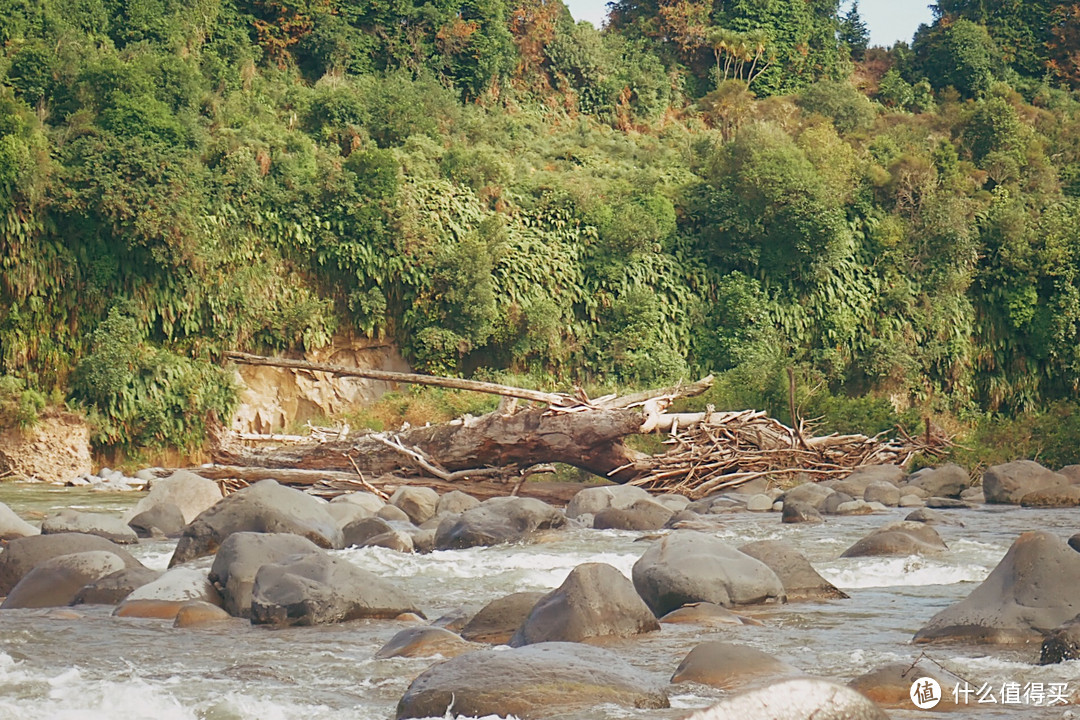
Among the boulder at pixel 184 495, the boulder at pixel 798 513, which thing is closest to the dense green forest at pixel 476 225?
the boulder at pixel 798 513

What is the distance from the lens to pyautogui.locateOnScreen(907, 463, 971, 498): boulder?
12.8 meters

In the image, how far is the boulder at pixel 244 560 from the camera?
19.1ft

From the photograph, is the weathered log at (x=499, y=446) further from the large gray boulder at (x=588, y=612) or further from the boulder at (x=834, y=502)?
the large gray boulder at (x=588, y=612)

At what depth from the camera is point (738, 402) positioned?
1588 cm

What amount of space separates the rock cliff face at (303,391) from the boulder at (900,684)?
17.1m

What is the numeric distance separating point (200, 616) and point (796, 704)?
142 inches

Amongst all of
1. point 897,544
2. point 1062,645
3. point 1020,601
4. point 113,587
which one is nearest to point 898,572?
point 897,544

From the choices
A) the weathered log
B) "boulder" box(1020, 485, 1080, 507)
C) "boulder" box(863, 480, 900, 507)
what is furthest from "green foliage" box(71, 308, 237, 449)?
"boulder" box(1020, 485, 1080, 507)

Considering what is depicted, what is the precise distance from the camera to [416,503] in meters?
10.8

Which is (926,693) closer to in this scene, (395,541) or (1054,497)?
(395,541)

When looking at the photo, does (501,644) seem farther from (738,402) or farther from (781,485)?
(738,402)

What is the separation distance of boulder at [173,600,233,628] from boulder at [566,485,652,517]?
5138mm

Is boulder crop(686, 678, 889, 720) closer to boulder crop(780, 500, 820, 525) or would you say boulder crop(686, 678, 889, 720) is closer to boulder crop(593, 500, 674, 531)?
boulder crop(593, 500, 674, 531)

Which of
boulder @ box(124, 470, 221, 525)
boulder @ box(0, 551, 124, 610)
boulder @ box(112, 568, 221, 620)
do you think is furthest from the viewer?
boulder @ box(124, 470, 221, 525)
